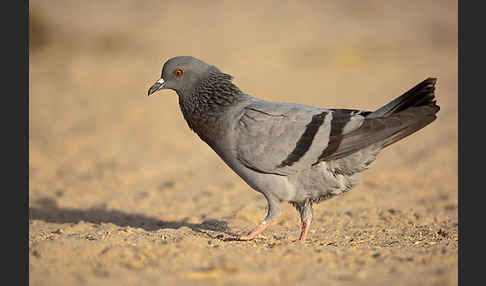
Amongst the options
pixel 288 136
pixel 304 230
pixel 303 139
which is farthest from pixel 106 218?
pixel 303 139

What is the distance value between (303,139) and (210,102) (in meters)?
1.22

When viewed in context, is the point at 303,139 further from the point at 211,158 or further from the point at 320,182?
the point at 211,158

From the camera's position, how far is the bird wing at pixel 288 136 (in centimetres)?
512

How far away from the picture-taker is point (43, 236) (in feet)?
18.8

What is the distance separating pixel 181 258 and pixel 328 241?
198 cm

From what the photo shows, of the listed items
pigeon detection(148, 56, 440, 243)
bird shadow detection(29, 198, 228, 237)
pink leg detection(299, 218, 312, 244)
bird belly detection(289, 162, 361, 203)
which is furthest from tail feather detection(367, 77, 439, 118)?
bird shadow detection(29, 198, 228, 237)

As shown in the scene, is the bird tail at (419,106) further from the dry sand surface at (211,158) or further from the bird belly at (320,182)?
the dry sand surface at (211,158)

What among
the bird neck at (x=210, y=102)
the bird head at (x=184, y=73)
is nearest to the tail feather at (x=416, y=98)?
the bird neck at (x=210, y=102)

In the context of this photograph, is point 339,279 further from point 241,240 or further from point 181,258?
point 241,240

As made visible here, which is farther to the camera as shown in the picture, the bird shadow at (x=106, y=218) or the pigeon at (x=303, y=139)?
the bird shadow at (x=106, y=218)

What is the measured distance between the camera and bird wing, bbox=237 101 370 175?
202 inches

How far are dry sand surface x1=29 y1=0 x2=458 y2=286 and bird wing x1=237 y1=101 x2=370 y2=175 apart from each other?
896 millimetres

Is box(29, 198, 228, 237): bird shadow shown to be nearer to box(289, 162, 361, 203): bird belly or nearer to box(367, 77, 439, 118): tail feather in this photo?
box(289, 162, 361, 203): bird belly

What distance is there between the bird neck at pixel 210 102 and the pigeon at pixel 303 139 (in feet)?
0.04
